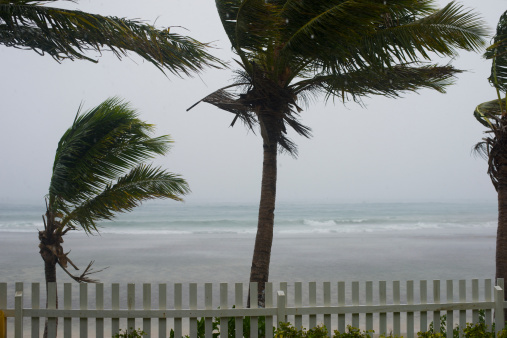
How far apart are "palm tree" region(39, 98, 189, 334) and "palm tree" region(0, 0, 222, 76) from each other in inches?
67.7

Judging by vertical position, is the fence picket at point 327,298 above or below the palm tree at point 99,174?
below

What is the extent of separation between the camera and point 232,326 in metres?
5.35

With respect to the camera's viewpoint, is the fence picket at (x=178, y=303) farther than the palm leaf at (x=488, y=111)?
No

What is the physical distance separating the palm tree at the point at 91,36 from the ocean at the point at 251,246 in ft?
50.6

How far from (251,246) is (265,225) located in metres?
25.0

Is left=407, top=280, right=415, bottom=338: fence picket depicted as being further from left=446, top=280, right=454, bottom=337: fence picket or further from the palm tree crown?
the palm tree crown

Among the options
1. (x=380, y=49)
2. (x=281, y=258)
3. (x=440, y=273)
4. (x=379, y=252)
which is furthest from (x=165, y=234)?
(x=380, y=49)

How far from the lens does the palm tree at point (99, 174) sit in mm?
7148

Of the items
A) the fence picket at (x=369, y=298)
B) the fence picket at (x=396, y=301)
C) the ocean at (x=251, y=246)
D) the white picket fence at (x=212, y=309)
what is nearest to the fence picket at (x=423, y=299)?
the white picket fence at (x=212, y=309)

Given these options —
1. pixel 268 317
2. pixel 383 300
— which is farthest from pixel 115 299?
pixel 383 300

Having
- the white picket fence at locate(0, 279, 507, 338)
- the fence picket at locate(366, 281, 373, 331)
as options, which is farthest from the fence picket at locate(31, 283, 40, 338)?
the fence picket at locate(366, 281, 373, 331)

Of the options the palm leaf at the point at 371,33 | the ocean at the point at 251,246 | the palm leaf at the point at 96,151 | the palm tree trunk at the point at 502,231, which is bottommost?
the ocean at the point at 251,246

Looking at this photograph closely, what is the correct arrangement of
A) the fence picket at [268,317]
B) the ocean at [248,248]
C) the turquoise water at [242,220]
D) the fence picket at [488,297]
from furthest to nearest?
the turquoise water at [242,220] → the ocean at [248,248] → the fence picket at [488,297] → the fence picket at [268,317]

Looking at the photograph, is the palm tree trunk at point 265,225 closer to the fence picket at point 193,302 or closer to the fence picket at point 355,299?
the fence picket at point 355,299
